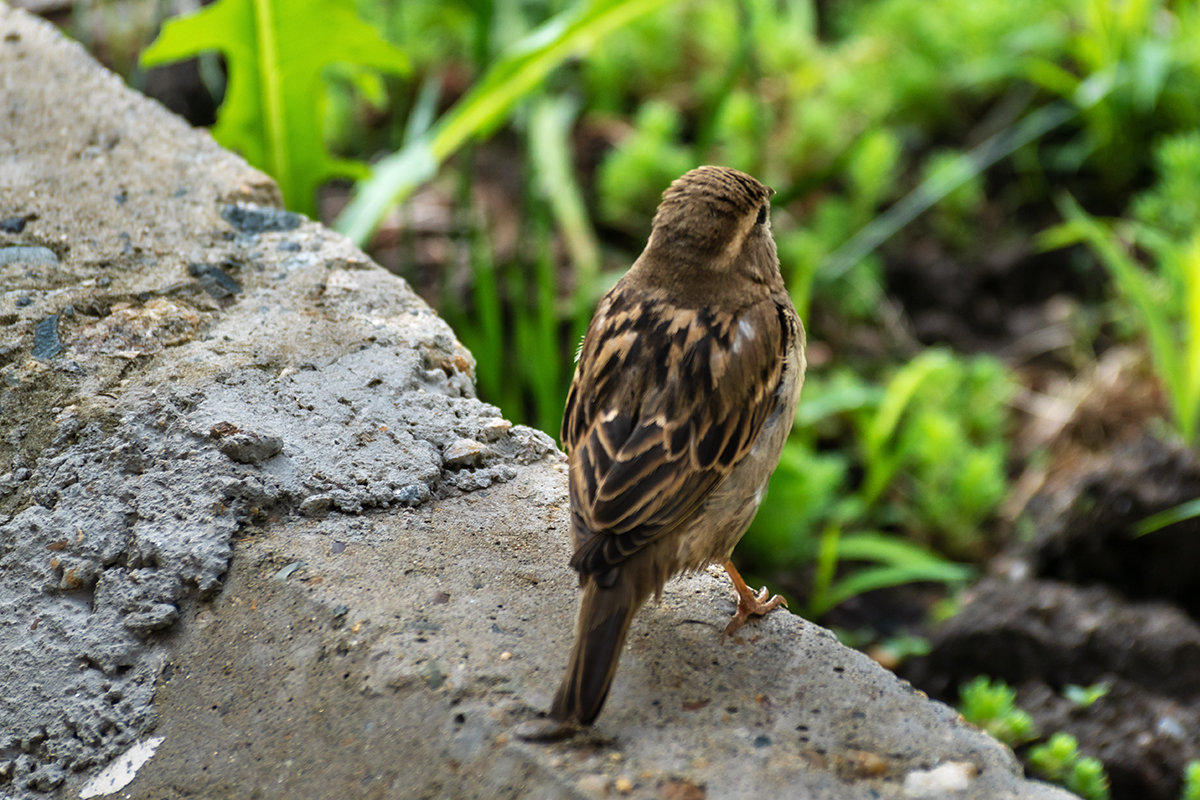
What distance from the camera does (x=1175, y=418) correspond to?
420cm

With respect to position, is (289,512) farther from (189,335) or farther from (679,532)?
(679,532)

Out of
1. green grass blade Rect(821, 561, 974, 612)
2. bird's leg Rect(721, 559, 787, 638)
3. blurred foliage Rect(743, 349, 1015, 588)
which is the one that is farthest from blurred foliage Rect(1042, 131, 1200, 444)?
bird's leg Rect(721, 559, 787, 638)

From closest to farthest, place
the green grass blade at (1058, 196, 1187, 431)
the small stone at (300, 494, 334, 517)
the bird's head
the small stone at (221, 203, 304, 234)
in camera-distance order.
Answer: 1. the small stone at (300, 494, 334, 517)
2. the bird's head
3. the small stone at (221, 203, 304, 234)
4. the green grass blade at (1058, 196, 1187, 431)

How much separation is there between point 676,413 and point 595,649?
0.57 meters

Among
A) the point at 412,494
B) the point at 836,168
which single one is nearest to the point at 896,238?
the point at 836,168

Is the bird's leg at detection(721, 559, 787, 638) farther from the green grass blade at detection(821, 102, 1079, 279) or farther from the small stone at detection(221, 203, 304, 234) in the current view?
the green grass blade at detection(821, 102, 1079, 279)

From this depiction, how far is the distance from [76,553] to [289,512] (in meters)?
0.42

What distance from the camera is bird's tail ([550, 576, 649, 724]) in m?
2.00

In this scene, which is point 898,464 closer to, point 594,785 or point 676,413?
point 676,413

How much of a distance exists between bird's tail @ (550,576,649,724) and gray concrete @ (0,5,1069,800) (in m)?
0.07

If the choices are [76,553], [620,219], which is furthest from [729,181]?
[620,219]

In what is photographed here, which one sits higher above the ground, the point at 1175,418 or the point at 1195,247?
the point at 1195,247

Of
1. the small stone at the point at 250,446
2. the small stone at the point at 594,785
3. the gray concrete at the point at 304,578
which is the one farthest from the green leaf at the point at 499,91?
the small stone at the point at 594,785

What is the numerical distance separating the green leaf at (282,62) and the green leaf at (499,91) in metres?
0.14
